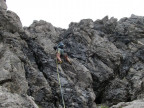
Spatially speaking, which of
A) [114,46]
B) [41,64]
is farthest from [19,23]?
[114,46]

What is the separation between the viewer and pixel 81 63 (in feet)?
82.5

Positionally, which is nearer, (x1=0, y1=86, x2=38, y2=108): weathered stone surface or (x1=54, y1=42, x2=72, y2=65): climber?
(x1=0, y1=86, x2=38, y2=108): weathered stone surface

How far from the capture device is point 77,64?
24.6m

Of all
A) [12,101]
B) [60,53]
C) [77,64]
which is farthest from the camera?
[60,53]

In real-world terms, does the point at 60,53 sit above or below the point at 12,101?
above

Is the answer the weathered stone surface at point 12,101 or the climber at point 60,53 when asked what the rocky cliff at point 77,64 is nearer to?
the climber at point 60,53

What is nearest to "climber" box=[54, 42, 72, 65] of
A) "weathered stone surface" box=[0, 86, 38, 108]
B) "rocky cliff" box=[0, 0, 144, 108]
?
"rocky cliff" box=[0, 0, 144, 108]

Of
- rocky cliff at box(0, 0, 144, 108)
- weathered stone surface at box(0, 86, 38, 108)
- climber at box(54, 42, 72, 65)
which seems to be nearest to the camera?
weathered stone surface at box(0, 86, 38, 108)

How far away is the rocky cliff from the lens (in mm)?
20406

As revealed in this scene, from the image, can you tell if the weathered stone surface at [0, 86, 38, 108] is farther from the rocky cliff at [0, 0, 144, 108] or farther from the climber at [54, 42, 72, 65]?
the climber at [54, 42, 72, 65]

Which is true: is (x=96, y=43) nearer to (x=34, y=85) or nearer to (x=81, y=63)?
→ (x=81, y=63)

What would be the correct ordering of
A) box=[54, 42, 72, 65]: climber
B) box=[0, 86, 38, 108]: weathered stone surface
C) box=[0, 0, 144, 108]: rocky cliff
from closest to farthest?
1. box=[0, 86, 38, 108]: weathered stone surface
2. box=[0, 0, 144, 108]: rocky cliff
3. box=[54, 42, 72, 65]: climber

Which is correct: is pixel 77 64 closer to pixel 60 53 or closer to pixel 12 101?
pixel 60 53

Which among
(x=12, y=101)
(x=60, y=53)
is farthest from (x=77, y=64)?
(x=12, y=101)
